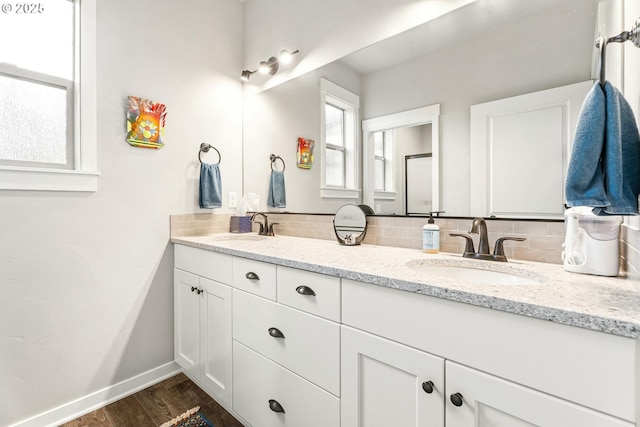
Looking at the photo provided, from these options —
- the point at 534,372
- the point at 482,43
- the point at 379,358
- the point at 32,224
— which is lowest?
the point at 379,358

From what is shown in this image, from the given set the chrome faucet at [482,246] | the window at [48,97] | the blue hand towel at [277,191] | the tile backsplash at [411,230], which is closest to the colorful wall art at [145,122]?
the window at [48,97]

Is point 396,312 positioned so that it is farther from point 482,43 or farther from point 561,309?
point 482,43

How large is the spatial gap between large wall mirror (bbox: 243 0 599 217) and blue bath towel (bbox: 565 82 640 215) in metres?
0.55

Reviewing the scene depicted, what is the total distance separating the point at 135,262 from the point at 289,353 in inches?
49.5

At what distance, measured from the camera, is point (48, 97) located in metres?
1.64

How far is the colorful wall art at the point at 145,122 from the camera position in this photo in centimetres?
186

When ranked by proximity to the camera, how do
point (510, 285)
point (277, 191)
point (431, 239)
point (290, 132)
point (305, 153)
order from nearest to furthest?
point (510, 285) → point (431, 239) → point (305, 153) → point (290, 132) → point (277, 191)

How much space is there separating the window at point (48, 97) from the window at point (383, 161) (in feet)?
5.23

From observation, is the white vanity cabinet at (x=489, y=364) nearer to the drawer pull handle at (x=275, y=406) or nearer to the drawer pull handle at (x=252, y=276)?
the drawer pull handle at (x=275, y=406)

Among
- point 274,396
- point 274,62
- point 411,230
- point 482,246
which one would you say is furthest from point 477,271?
point 274,62

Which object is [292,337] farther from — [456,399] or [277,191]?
[277,191]

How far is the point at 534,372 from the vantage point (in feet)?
2.27

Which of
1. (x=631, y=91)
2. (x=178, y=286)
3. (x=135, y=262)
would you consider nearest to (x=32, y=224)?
(x=135, y=262)

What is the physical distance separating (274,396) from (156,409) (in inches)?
35.3
